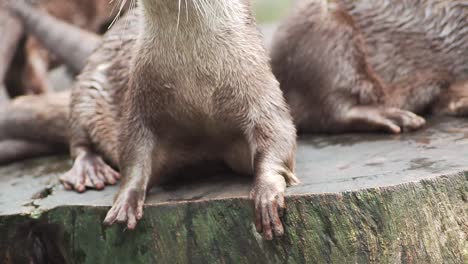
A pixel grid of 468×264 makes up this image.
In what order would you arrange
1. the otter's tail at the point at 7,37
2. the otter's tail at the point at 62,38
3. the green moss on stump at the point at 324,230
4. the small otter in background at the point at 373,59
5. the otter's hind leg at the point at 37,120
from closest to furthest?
the green moss on stump at the point at 324,230
the small otter in background at the point at 373,59
the otter's hind leg at the point at 37,120
the otter's tail at the point at 62,38
the otter's tail at the point at 7,37

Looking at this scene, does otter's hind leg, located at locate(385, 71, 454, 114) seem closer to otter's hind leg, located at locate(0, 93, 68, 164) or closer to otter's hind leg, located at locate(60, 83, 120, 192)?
otter's hind leg, located at locate(60, 83, 120, 192)

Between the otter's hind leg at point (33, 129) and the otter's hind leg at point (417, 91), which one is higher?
the otter's hind leg at point (417, 91)

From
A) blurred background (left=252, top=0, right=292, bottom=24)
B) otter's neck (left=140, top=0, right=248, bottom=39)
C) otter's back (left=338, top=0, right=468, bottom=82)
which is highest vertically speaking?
otter's neck (left=140, top=0, right=248, bottom=39)

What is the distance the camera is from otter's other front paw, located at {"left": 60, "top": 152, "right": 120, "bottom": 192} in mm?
3100

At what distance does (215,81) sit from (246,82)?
0.31 ft

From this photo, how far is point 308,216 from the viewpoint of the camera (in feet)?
8.12

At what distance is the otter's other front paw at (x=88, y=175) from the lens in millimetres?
3100

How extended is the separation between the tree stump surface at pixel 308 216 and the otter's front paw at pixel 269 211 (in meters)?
0.03

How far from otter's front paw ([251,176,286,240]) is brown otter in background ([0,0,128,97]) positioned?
2.62 metres

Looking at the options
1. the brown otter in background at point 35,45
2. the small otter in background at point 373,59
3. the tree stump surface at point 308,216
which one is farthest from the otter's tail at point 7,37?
the tree stump surface at point 308,216

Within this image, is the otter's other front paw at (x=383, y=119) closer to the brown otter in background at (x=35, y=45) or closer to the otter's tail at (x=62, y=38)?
the otter's tail at (x=62, y=38)

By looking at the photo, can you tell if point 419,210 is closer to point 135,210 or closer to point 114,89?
point 135,210

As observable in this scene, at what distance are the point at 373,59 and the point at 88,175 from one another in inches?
47.4

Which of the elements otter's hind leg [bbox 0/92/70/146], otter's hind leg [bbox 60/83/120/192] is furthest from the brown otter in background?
otter's hind leg [bbox 60/83/120/192]
